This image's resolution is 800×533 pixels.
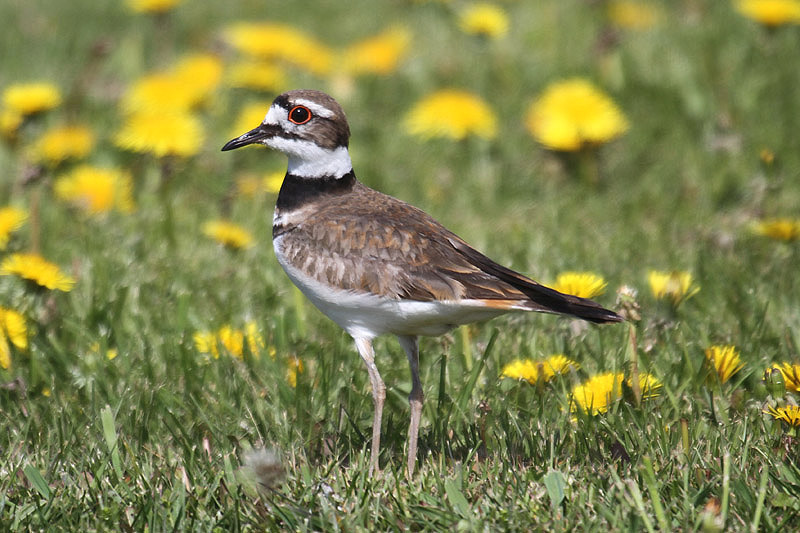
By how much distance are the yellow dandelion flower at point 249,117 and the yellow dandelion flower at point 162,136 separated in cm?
55

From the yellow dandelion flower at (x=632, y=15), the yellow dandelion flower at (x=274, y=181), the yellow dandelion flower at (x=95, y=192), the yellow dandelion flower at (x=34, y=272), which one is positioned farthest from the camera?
the yellow dandelion flower at (x=632, y=15)

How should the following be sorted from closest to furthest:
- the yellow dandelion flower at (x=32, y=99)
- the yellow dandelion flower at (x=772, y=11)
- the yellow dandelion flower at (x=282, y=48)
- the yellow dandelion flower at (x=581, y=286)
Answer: the yellow dandelion flower at (x=581, y=286) < the yellow dandelion flower at (x=32, y=99) < the yellow dandelion flower at (x=772, y=11) < the yellow dandelion flower at (x=282, y=48)

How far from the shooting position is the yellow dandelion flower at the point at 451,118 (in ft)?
23.5

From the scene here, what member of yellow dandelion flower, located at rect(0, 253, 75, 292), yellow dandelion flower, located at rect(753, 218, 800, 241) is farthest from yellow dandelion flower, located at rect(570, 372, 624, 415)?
yellow dandelion flower, located at rect(0, 253, 75, 292)

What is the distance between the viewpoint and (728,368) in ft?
13.5

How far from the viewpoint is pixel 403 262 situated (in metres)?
3.77

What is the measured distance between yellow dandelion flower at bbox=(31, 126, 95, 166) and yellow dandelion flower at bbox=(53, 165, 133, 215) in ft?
1.02

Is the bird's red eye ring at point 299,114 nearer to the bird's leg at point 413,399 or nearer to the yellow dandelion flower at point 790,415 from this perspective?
the bird's leg at point 413,399

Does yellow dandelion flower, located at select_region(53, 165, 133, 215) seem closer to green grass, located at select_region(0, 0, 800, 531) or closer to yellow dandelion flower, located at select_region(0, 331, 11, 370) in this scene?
green grass, located at select_region(0, 0, 800, 531)

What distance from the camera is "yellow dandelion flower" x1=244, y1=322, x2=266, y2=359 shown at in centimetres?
457

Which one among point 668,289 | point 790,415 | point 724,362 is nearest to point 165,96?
point 668,289

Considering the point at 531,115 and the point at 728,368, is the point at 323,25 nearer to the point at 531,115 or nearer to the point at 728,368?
the point at 531,115

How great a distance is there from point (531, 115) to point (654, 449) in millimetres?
4347

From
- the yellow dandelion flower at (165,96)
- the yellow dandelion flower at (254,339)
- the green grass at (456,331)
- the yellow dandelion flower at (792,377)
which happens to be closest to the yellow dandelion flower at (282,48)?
the green grass at (456,331)
